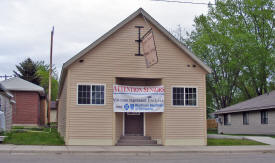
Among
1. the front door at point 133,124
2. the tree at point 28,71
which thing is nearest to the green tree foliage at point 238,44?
the front door at point 133,124

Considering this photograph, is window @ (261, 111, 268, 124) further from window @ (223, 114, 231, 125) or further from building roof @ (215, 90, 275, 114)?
window @ (223, 114, 231, 125)

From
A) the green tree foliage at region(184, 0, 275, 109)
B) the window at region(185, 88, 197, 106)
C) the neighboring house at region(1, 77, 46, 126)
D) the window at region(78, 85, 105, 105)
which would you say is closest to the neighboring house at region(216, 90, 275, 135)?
the green tree foliage at region(184, 0, 275, 109)

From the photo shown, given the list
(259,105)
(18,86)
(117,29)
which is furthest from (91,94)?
(259,105)

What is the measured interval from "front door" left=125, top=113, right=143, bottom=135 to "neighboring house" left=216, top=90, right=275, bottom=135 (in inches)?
514

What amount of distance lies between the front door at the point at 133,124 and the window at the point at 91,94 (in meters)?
2.54

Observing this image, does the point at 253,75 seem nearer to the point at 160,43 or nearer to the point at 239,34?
the point at 239,34

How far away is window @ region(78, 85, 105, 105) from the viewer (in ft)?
62.6

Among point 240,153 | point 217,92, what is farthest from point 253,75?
point 240,153

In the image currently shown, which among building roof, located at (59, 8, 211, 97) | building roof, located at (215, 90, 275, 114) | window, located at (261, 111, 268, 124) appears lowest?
window, located at (261, 111, 268, 124)

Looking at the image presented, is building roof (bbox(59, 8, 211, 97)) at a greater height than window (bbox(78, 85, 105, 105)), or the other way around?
building roof (bbox(59, 8, 211, 97))

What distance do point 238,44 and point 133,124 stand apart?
22.0 m

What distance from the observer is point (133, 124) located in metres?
21.2

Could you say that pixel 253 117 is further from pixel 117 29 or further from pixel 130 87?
pixel 117 29

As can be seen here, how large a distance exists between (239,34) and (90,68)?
23810 millimetres
